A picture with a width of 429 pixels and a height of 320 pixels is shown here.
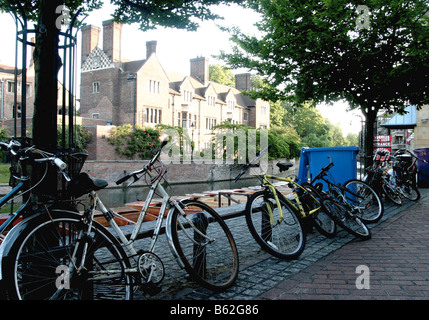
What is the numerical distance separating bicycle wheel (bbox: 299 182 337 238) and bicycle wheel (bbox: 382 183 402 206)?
14.3 feet

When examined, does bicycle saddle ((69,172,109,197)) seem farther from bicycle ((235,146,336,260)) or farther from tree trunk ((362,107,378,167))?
tree trunk ((362,107,378,167))

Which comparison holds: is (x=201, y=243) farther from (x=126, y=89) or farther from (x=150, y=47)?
(x=150, y=47)

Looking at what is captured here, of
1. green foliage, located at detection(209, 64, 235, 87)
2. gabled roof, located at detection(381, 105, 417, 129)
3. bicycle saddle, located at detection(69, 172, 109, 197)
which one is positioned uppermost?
green foliage, located at detection(209, 64, 235, 87)

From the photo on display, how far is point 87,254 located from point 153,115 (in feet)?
137

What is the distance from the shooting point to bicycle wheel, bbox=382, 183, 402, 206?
981 centimetres

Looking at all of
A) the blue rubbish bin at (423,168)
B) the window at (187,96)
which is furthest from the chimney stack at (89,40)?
the blue rubbish bin at (423,168)

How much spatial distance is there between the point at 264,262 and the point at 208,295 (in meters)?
1.38

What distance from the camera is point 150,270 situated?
3.24 metres

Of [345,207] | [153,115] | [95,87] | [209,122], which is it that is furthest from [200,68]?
[345,207]

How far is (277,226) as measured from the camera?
4895 mm

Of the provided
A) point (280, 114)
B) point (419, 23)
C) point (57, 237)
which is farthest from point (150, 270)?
point (280, 114)

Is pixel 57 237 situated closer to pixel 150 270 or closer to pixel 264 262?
pixel 150 270

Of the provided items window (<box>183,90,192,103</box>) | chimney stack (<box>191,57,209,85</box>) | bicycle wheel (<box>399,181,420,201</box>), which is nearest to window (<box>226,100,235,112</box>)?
chimney stack (<box>191,57,209,85</box>)

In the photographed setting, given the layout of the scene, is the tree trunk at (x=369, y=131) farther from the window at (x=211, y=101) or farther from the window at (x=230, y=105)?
the window at (x=230, y=105)
